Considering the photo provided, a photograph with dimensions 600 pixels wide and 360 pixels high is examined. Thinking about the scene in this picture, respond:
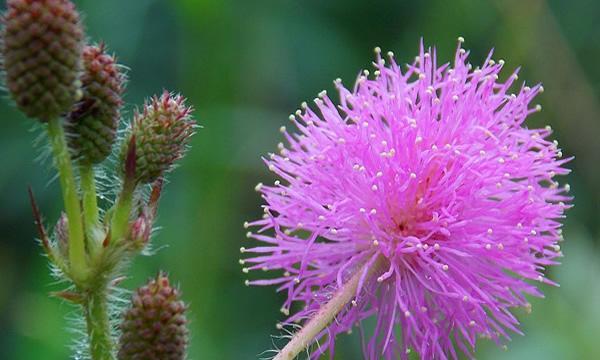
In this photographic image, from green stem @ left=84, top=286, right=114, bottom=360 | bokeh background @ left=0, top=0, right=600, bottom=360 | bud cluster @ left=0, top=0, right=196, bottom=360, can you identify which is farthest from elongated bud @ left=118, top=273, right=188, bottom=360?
bokeh background @ left=0, top=0, right=600, bottom=360

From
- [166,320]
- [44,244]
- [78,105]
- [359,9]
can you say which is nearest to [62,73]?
[78,105]

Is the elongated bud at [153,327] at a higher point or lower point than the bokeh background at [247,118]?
lower

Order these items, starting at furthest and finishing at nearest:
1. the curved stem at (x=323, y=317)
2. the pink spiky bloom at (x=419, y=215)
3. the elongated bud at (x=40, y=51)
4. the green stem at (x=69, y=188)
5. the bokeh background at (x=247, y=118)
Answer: the bokeh background at (x=247, y=118) → the pink spiky bloom at (x=419, y=215) → the curved stem at (x=323, y=317) → the green stem at (x=69, y=188) → the elongated bud at (x=40, y=51)

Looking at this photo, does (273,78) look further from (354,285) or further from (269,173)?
(354,285)

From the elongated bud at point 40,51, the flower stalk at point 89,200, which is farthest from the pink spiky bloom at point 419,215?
the elongated bud at point 40,51

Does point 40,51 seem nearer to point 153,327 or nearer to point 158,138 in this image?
point 158,138

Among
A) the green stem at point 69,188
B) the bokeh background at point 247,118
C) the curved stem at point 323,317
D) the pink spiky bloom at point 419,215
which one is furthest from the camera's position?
the bokeh background at point 247,118

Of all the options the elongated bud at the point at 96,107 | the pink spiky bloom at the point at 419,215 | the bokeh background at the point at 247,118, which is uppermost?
the bokeh background at the point at 247,118

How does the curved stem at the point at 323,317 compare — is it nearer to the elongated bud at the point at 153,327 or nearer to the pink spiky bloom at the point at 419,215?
the pink spiky bloom at the point at 419,215
